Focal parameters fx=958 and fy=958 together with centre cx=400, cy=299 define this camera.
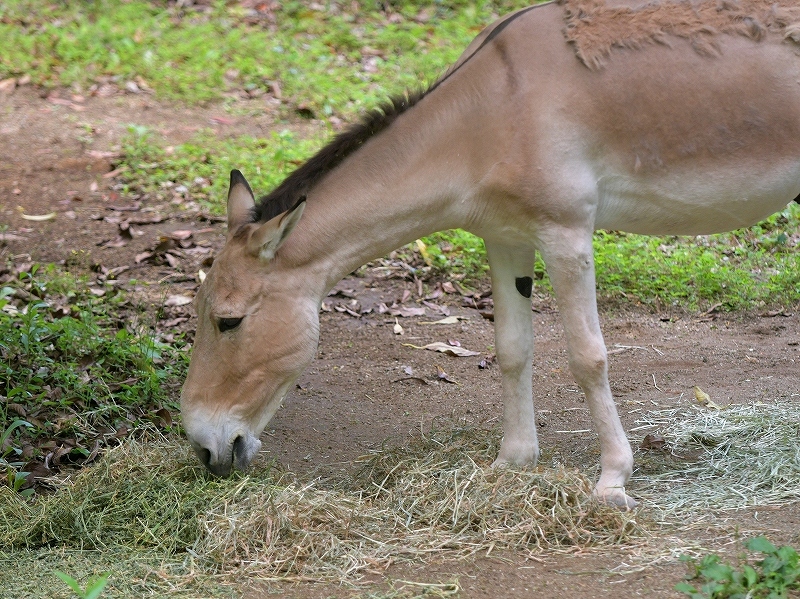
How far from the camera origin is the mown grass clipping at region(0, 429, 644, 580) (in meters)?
3.65

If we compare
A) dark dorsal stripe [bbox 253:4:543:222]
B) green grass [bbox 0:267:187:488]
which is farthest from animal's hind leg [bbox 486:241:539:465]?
green grass [bbox 0:267:187:488]

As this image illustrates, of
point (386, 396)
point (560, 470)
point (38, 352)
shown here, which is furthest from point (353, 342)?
point (560, 470)

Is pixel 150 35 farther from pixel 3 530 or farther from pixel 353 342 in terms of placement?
pixel 3 530

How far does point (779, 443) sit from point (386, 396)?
2193mm

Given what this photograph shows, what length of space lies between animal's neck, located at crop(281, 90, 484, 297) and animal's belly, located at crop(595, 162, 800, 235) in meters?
0.64

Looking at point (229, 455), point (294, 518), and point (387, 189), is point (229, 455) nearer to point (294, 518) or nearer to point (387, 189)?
point (294, 518)

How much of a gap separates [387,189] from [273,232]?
539 millimetres

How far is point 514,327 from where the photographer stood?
4516 millimetres

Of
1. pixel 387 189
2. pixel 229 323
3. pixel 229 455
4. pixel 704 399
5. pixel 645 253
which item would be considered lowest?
pixel 645 253

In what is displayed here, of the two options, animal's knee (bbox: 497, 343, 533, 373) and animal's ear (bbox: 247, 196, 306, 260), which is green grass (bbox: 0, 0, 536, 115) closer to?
animal's knee (bbox: 497, 343, 533, 373)

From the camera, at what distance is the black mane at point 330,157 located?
162 inches

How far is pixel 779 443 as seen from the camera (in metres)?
4.57

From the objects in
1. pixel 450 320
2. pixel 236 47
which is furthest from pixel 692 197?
pixel 236 47

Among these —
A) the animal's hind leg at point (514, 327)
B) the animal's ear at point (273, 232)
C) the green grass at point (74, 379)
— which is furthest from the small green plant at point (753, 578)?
the green grass at point (74, 379)
